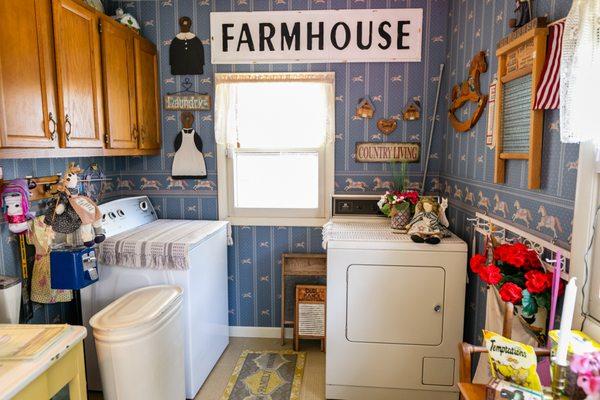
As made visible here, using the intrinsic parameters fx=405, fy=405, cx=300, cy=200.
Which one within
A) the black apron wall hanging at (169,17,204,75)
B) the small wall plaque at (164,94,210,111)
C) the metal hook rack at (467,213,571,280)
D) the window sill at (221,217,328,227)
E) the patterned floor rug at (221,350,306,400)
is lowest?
the patterned floor rug at (221,350,306,400)

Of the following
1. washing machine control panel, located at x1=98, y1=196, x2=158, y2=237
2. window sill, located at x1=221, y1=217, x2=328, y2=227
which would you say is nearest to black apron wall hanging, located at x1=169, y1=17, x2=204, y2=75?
washing machine control panel, located at x1=98, y1=196, x2=158, y2=237

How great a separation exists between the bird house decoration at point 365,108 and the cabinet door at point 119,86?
1.56 metres

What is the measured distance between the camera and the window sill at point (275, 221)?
3111 millimetres

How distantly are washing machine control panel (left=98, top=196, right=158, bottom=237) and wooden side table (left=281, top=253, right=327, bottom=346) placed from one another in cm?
107

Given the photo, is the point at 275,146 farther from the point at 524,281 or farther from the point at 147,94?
the point at 524,281

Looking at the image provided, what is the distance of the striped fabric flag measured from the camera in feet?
4.65

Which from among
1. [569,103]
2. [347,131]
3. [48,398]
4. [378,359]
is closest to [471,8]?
[347,131]

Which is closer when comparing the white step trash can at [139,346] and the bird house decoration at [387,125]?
the white step trash can at [139,346]

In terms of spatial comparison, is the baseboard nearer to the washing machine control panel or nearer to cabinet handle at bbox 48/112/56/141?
the washing machine control panel

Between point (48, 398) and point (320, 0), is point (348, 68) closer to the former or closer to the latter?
point (320, 0)

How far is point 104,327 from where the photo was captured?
1.84m

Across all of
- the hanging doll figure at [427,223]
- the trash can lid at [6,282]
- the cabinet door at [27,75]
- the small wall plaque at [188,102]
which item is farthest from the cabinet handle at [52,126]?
the hanging doll figure at [427,223]

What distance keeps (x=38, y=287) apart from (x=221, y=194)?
53.2 inches

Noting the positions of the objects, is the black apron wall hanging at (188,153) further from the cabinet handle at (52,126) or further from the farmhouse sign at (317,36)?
the cabinet handle at (52,126)
